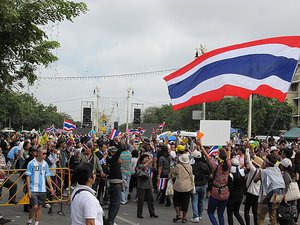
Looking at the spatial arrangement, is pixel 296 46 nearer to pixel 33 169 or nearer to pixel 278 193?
pixel 278 193

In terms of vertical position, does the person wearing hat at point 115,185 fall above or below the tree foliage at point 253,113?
below

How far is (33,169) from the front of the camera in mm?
7938

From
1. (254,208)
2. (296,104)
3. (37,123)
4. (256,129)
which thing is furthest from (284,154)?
(37,123)

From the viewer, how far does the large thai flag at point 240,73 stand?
29.5 ft

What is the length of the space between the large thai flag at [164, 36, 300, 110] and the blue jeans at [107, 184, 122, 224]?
294 centimetres

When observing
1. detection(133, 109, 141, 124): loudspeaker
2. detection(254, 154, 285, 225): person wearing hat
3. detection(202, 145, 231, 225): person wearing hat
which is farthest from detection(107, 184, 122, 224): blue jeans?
detection(133, 109, 141, 124): loudspeaker

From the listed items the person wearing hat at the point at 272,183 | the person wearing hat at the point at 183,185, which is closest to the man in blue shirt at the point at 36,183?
the person wearing hat at the point at 183,185

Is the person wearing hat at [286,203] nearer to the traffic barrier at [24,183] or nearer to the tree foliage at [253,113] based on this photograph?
the traffic barrier at [24,183]

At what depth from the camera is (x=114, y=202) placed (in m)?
8.14

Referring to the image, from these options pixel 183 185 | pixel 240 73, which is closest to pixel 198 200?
pixel 183 185

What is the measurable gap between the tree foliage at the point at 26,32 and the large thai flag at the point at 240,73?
331 centimetres

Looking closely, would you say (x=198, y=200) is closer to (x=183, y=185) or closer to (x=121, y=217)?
(x=183, y=185)

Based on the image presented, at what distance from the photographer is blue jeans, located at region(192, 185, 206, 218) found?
9359 millimetres

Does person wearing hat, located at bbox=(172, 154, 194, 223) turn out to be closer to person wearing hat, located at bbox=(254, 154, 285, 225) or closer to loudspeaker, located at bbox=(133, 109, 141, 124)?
person wearing hat, located at bbox=(254, 154, 285, 225)
